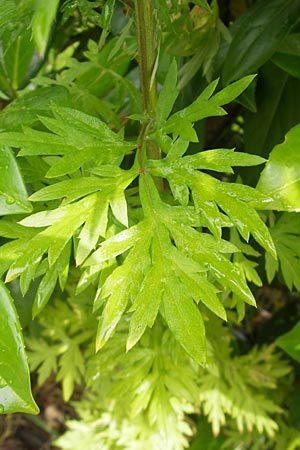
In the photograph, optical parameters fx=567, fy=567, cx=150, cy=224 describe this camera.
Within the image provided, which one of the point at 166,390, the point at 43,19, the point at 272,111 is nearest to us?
the point at 43,19

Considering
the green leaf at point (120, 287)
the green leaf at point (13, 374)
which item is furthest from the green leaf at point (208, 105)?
the green leaf at point (13, 374)

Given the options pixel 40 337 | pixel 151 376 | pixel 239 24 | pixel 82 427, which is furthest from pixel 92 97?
pixel 82 427

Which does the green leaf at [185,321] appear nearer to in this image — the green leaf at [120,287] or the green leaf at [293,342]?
the green leaf at [120,287]

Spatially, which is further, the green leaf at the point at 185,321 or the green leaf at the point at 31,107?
the green leaf at the point at 31,107

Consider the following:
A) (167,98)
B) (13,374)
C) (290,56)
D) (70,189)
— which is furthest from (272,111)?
(13,374)

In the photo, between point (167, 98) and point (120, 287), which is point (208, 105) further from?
point (120, 287)

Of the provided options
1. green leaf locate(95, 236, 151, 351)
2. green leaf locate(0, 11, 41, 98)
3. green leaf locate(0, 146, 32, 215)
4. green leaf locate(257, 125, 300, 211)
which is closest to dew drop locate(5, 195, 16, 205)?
green leaf locate(0, 146, 32, 215)
